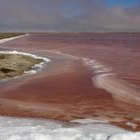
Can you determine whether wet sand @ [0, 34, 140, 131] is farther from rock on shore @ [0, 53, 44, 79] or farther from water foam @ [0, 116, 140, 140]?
rock on shore @ [0, 53, 44, 79]

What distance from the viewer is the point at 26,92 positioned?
18.6 m

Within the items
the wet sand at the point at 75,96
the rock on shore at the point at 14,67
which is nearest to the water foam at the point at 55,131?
the wet sand at the point at 75,96

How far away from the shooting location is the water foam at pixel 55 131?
10.4 m

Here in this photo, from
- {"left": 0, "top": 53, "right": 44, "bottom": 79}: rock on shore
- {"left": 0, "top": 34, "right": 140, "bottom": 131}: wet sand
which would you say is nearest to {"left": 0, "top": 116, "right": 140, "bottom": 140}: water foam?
{"left": 0, "top": 34, "right": 140, "bottom": 131}: wet sand

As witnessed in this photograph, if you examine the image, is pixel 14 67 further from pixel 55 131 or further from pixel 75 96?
pixel 55 131

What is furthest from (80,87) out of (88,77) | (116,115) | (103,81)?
(116,115)

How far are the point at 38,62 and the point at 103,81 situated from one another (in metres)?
12.4

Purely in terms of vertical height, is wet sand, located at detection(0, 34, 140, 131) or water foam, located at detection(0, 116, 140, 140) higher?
water foam, located at detection(0, 116, 140, 140)

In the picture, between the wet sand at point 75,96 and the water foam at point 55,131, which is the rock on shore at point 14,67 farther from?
the water foam at point 55,131

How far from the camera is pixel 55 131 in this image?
1099 cm

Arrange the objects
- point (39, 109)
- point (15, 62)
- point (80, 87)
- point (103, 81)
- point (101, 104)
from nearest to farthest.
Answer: point (39, 109)
point (101, 104)
point (80, 87)
point (103, 81)
point (15, 62)

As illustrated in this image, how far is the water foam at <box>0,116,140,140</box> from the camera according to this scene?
10.4 metres

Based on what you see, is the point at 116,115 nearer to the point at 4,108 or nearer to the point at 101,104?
the point at 101,104

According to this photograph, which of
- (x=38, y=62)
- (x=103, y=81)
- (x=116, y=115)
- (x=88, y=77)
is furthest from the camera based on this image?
(x=38, y=62)
